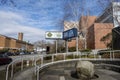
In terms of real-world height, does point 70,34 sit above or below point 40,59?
above

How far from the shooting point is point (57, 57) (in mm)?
23625

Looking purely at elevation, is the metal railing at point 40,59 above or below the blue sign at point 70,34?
below

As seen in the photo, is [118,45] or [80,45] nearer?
[118,45]

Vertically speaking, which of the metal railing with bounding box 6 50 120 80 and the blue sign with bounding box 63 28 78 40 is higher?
the blue sign with bounding box 63 28 78 40

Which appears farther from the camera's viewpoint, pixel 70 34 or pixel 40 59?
pixel 70 34

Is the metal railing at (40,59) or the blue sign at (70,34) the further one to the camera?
the blue sign at (70,34)

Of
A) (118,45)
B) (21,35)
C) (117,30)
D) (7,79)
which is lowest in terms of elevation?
(7,79)

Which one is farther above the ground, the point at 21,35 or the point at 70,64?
the point at 21,35

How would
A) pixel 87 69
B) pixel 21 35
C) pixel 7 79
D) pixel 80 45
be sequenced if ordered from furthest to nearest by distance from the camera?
1. pixel 21 35
2. pixel 80 45
3. pixel 87 69
4. pixel 7 79

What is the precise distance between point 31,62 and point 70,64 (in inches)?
155

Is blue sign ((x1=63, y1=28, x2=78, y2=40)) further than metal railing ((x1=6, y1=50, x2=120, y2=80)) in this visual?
Yes

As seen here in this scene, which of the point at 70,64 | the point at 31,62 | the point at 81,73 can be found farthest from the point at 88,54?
the point at 81,73

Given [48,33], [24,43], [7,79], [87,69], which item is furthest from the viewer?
[24,43]

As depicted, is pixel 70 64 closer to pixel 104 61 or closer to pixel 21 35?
pixel 104 61
